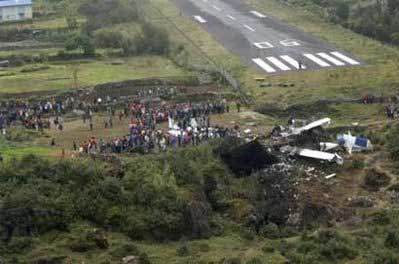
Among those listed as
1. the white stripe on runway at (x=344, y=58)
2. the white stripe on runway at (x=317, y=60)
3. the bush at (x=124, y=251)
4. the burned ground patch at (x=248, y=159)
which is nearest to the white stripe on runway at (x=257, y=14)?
the white stripe on runway at (x=344, y=58)

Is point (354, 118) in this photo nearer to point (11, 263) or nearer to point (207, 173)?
point (207, 173)

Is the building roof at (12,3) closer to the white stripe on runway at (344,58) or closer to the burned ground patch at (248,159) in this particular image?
the white stripe on runway at (344,58)

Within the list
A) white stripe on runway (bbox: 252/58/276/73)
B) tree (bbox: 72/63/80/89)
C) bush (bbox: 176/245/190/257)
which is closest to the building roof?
tree (bbox: 72/63/80/89)

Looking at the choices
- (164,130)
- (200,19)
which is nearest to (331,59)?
(200,19)

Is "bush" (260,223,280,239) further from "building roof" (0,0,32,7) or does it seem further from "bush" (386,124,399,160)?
"building roof" (0,0,32,7)

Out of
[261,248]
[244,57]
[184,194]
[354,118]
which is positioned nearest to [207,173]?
[184,194]

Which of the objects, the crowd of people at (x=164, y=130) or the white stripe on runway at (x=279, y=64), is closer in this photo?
the crowd of people at (x=164, y=130)

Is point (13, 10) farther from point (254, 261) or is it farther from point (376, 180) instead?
point (254, 261)
